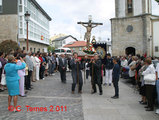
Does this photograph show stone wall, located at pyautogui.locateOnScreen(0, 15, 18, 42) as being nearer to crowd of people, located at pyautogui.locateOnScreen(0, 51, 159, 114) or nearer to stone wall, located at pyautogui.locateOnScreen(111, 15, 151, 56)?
crowd of people, located at pyautogui.locateOnScreen(0, 51, 159, 114)

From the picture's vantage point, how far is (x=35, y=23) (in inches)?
1384

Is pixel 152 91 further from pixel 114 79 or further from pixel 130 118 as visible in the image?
pixel 114 79

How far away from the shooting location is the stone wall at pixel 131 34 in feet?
88.1

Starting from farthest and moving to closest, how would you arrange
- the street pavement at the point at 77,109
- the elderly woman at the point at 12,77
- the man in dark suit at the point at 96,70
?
1. the man in dark suit at the point at 96,70
2. the elderly woman at the point at 12,77
3. the street pavement at the point at 77,109

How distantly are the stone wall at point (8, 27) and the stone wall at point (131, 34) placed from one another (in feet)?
56.4

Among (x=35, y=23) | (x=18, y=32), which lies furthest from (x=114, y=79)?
(x=35, y=23)

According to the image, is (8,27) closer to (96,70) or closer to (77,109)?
(96,70)

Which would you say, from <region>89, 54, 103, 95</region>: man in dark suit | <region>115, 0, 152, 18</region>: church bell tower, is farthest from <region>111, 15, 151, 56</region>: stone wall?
<region>89, 54, 103, 95</region>: man in dark suit

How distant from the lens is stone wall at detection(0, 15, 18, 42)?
93.2ft

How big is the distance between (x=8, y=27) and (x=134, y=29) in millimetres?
21945

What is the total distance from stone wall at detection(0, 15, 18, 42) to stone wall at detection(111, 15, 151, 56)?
17.2 metres

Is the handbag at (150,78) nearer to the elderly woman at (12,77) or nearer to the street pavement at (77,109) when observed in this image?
the street pavement at (77,109)

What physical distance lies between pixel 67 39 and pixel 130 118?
80340mm

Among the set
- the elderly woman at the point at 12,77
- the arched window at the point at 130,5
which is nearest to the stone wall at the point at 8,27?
the arched window at the point at 130,5
